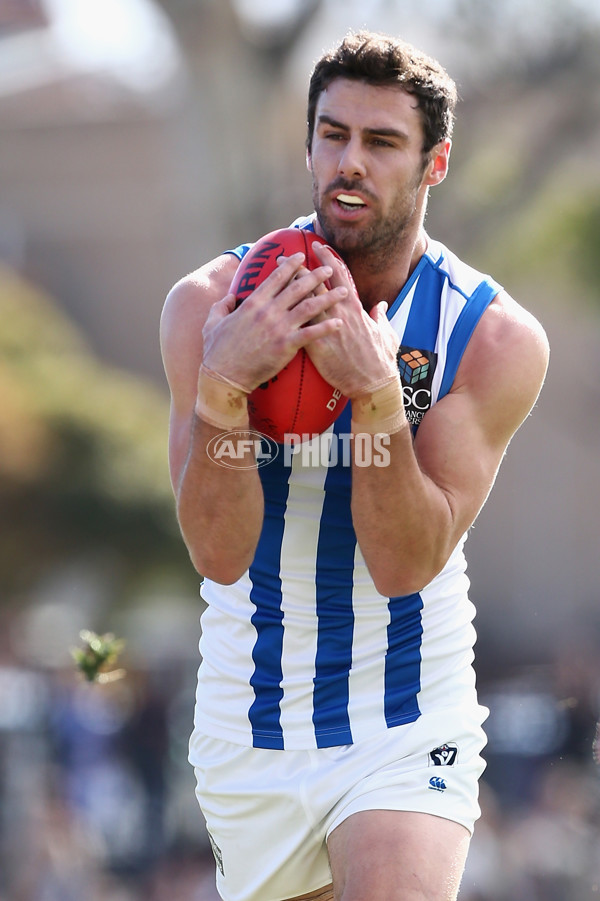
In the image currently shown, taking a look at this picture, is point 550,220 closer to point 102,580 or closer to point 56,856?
point 102,580

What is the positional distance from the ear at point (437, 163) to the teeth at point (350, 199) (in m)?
0.32

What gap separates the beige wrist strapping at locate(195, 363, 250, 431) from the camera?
3.20m

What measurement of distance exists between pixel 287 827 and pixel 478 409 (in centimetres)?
137

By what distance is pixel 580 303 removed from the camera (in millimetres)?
20516

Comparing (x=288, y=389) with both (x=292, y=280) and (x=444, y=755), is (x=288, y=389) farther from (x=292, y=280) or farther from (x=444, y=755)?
(x=444, y=755)

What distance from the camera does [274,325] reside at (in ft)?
10.3

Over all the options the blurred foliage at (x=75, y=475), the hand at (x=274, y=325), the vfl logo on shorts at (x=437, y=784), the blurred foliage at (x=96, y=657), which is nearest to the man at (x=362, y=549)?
the vfl logo on shorts at (x=437, y=784)

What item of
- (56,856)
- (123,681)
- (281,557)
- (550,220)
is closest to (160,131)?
(550,220)

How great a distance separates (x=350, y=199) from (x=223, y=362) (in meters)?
0.72

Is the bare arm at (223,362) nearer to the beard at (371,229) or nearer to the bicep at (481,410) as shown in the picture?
the beard at (371,229)

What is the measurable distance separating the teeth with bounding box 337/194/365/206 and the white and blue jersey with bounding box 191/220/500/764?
353mm

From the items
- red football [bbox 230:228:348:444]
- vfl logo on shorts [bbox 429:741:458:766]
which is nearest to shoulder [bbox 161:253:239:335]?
red football [bbox 230:228:348:444]

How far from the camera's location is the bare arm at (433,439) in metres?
3.23

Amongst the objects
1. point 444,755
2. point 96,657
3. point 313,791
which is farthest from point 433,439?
point 96,657
